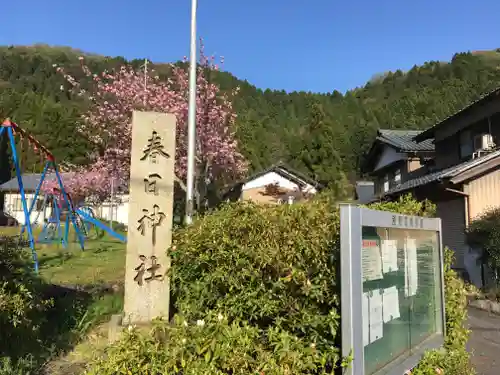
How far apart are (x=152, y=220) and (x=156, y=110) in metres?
13.3

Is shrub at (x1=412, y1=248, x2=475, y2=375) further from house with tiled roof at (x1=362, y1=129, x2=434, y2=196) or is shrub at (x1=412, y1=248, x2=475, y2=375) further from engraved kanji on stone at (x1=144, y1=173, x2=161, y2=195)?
house with tiled roof at (x1=362, y1=129, x2=434, y2=196)

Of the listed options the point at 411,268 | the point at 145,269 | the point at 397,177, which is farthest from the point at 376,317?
the point at 397,177

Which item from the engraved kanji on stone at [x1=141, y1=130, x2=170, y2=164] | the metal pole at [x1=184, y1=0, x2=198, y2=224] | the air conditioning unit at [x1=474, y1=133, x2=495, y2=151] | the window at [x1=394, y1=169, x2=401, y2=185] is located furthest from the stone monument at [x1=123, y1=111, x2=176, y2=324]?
the window at [x1=394, y1=169, x2=401, y2=185]

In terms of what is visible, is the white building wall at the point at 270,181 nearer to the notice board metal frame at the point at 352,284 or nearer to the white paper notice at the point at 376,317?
the white paper notice at the point at 376,317

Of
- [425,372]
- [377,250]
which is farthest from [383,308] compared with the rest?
[425,372]

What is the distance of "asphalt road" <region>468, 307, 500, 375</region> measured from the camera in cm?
636

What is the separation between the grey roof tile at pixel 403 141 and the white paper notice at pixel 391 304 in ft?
62.7

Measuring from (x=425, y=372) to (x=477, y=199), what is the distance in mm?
11407

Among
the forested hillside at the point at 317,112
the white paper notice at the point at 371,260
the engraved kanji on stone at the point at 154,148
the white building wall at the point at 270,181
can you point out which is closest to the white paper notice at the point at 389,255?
the white paper notice at the point at 371,260

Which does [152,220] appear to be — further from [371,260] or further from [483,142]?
[483,142]

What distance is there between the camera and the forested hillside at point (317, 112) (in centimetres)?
4478

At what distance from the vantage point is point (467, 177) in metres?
13.9

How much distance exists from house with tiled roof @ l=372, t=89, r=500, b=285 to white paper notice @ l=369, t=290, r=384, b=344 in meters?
11.0

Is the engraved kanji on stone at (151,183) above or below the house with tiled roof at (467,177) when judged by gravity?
below
